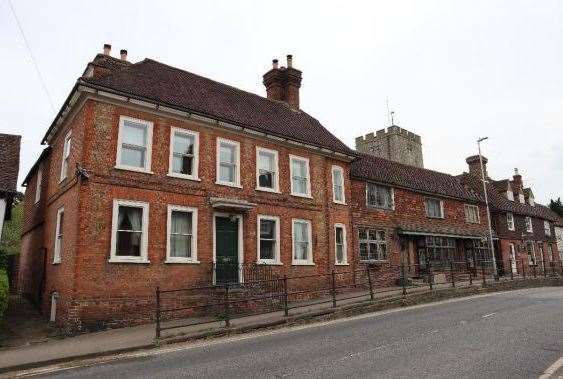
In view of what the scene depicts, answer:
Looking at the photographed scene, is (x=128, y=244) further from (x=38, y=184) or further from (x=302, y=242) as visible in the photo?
(x=38, y=184)

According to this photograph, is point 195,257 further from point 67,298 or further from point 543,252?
point 543,252

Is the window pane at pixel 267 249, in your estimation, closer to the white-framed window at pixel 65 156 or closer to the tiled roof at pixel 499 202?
the white-framed window at pixel 65 156

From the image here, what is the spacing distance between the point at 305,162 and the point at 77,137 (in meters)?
9.83

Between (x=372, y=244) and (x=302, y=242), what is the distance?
5.58 meters

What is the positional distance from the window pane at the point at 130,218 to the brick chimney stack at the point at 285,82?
41.1 ft

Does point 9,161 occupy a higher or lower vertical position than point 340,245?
higher

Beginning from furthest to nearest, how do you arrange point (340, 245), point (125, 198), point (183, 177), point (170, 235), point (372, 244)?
point (372, 244)
point (340, 245)
point (183, 177)
point (170, 235)
point (125, 198)

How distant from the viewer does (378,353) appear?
8.53 meters

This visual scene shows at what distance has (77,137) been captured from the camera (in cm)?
1522

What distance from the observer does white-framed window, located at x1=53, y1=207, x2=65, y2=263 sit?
15602 millimetres

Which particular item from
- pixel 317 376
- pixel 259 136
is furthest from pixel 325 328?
pixel 259 136

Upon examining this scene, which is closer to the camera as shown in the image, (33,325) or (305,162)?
(33,325)

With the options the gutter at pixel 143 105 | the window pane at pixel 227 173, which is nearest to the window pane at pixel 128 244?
the window pane at pixel 227 173

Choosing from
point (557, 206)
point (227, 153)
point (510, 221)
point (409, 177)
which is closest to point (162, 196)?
point (227, 153)
